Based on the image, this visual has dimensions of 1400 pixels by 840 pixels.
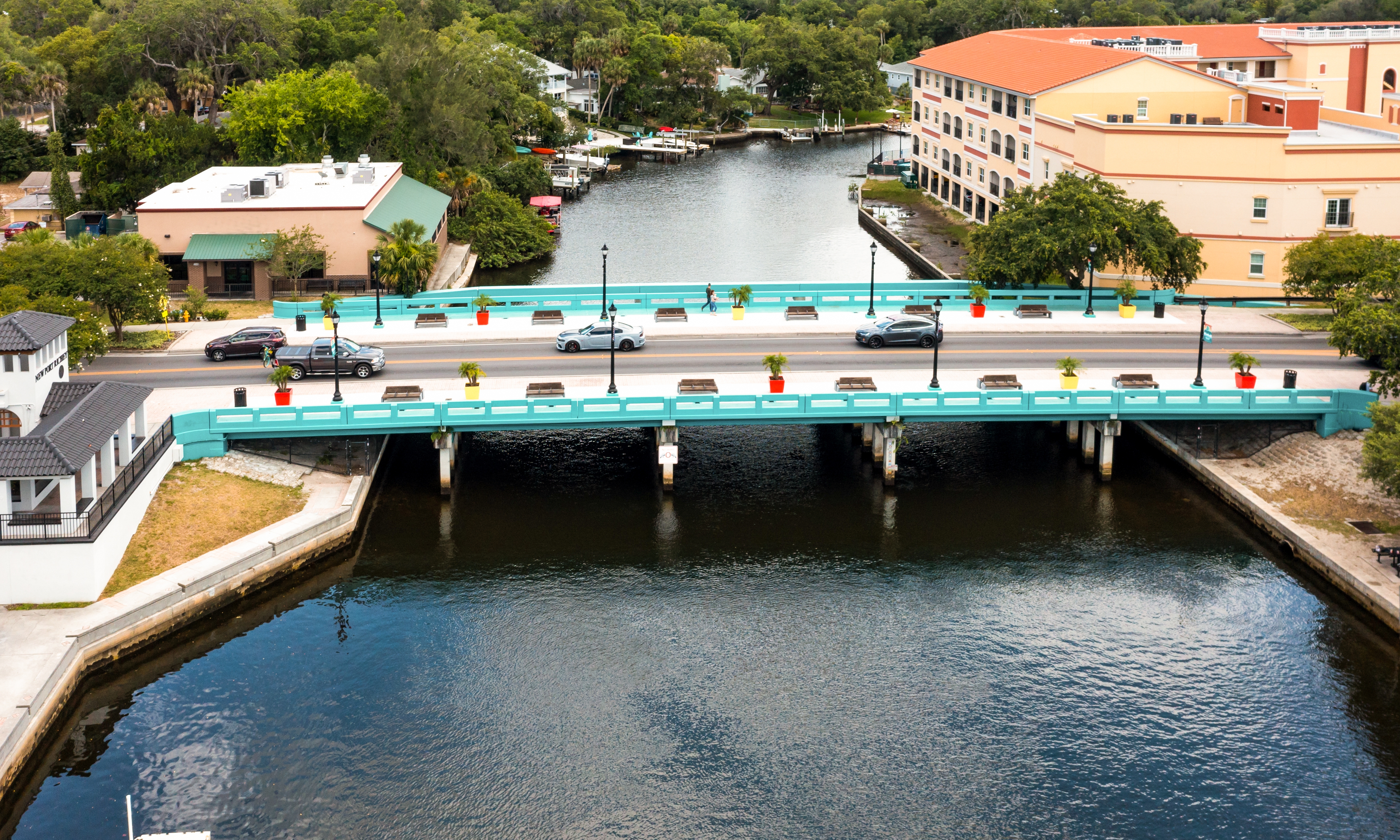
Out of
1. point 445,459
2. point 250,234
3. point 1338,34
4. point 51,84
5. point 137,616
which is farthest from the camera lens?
point 51,84

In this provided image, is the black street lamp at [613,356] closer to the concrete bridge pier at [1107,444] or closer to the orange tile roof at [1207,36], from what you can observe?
the concrete bridge pier at [1107,444]

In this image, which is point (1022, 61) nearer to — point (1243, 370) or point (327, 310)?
point (1243, 370)

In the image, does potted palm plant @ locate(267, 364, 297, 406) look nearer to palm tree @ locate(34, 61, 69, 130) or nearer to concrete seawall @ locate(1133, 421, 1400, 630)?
concrete seawall @ locate(1133, 421, 1400, 630)

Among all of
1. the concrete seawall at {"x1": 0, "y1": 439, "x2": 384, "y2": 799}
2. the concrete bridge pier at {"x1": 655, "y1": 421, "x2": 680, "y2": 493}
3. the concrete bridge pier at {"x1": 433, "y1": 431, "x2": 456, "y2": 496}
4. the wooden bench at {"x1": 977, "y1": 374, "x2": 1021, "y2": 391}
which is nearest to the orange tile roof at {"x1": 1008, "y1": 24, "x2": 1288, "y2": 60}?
the wooden bench at {"x1": 977, "y1": 374, "x2": 1021, "y2": 391}

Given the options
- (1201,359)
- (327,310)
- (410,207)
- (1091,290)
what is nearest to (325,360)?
(327,310)

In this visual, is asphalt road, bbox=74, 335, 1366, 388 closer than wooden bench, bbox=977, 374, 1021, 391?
No

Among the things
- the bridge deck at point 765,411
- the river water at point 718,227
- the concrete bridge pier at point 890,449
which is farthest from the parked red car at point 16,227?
the concrete bridge pier at point 890,449

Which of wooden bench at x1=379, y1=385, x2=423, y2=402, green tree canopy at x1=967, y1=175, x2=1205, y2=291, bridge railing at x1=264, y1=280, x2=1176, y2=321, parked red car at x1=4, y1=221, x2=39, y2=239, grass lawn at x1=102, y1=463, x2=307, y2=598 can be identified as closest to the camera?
grass lawn at x1=102, y1=463, x2=307, y2=598
